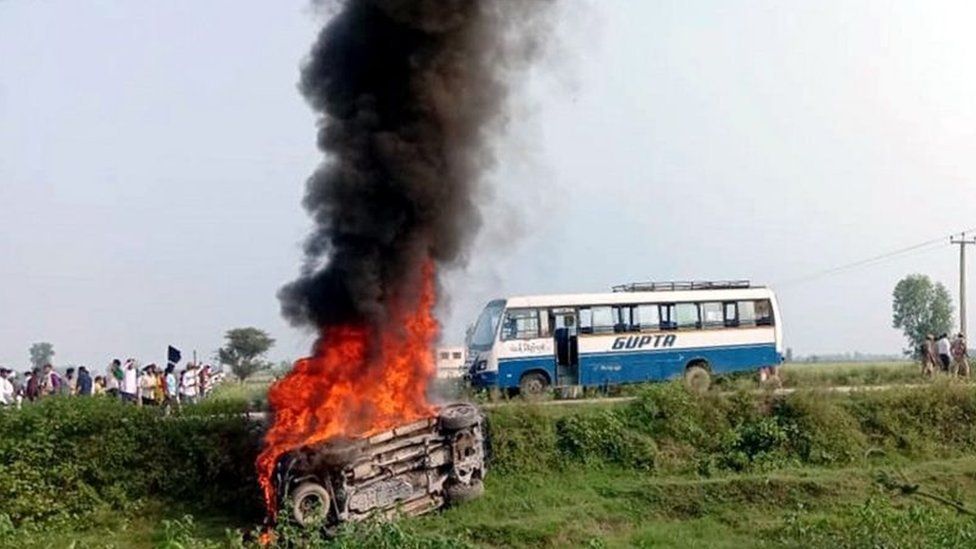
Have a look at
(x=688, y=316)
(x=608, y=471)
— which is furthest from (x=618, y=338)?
(x=608, y=471)

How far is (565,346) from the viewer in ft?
93.4

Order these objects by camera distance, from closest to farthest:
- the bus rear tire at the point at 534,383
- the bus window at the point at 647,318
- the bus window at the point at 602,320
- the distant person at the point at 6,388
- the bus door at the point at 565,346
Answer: the distant person at the point at 6,388 → the bus rear tire at the point at 534,383 → the bus door at the point at 565,346 → the bus window at the point at 602,320 → the bus window at the point at 647,318

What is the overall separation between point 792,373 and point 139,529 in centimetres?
1799

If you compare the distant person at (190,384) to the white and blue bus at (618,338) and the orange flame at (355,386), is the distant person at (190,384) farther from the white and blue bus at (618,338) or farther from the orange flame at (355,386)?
the orange flame at (355,386)

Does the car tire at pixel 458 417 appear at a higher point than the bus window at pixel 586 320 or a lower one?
lower

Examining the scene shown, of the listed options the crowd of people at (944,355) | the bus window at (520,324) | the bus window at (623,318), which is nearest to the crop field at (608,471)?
the bus window at (520,324)

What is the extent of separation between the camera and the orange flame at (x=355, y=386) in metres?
17.2

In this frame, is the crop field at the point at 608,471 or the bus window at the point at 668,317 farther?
the bus window at the point at 668,317

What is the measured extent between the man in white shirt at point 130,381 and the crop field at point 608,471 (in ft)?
18.8

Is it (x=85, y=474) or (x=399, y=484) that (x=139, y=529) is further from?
(x=399, y=484)

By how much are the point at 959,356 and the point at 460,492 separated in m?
18.8

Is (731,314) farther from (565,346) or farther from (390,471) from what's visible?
(390,471)

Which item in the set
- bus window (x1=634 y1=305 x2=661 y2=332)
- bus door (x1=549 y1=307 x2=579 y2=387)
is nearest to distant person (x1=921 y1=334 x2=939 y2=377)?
A: bus window (x1=634 y1=305 x2=661 y2=332)

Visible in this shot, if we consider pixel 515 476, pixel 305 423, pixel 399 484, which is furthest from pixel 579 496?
pixel 305 423
